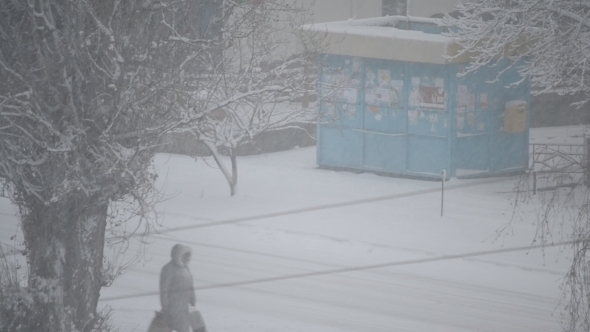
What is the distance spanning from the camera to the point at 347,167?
1938 cm

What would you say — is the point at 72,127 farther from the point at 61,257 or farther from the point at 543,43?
the point at 543,43

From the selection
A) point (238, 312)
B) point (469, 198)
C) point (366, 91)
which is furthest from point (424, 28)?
point (238, 312)

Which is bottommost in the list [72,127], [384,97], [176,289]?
[176,289]

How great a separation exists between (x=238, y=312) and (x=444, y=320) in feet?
8.06

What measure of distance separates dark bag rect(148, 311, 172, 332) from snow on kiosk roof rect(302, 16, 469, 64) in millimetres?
9441

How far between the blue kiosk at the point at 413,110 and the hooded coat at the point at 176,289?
354 inches

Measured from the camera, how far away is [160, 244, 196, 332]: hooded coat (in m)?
8.95

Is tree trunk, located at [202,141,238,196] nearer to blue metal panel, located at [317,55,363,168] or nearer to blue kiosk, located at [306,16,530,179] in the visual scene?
blue kiosk, located at [306,16,530,179]

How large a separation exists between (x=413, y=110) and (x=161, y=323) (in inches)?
412

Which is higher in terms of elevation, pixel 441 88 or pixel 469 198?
pixel 441 88

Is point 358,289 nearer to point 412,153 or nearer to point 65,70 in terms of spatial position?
point 65,70

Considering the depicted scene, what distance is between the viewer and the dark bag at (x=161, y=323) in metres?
9.02

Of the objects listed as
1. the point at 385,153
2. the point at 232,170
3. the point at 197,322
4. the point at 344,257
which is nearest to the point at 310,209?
the point at 232,170

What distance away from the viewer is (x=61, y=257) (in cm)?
877
